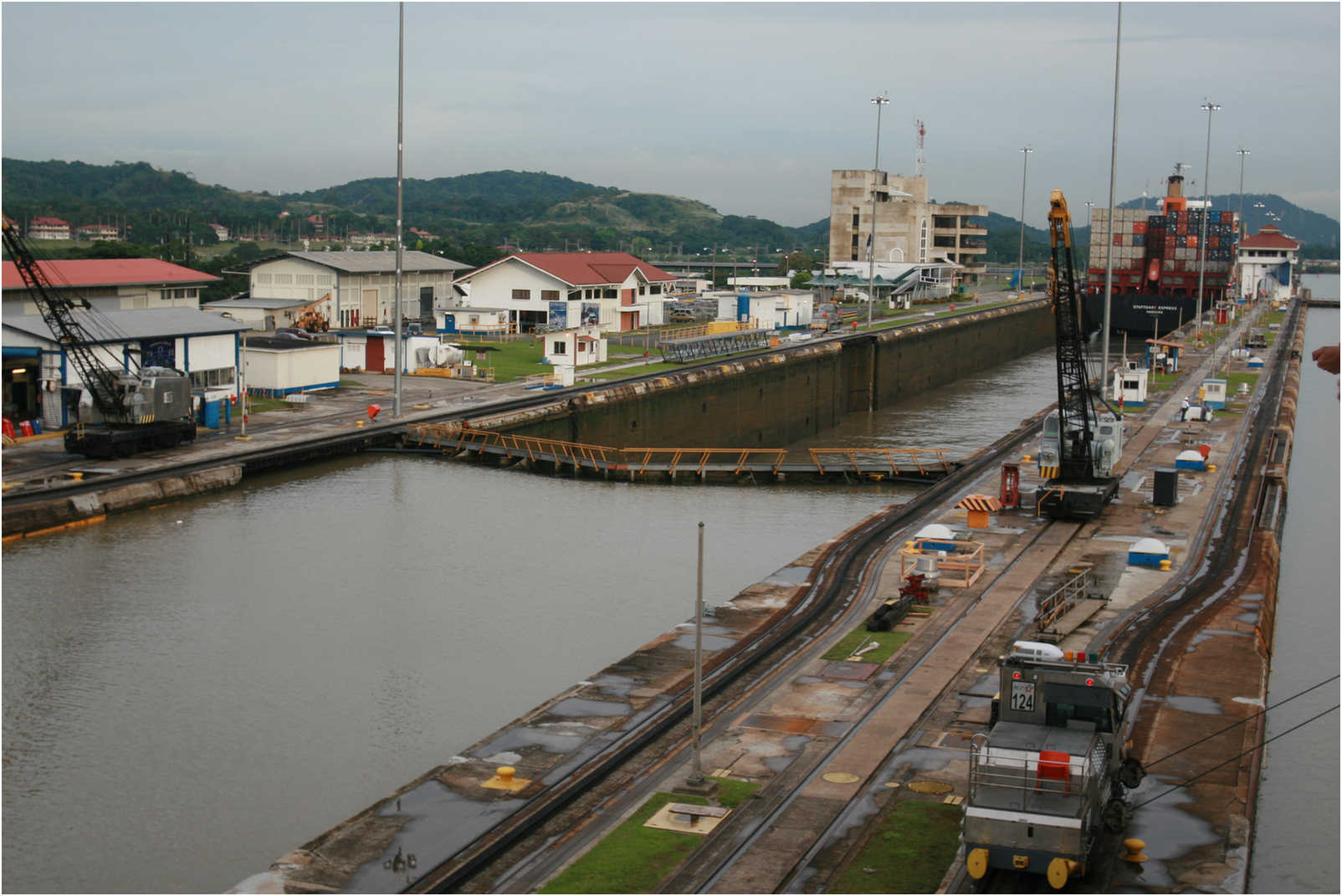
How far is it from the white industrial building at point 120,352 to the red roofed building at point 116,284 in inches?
402

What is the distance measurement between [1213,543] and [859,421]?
50533 millimetres

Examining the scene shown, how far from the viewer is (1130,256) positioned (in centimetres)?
14125

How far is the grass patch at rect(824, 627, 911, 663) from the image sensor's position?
26516 mm

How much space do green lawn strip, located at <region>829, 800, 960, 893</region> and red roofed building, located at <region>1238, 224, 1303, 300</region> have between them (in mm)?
170912

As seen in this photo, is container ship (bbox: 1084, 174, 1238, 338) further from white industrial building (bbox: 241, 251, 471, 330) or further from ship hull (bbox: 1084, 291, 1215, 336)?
white industrial building (bbox: 241, 251, 471, 330)

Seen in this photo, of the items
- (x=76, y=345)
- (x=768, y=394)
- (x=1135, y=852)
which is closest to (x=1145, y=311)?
(x=768, y=394)

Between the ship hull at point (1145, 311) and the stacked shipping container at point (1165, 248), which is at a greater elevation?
the stacked shipping container at point (1165, 248)

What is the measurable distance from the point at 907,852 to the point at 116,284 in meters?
59.2

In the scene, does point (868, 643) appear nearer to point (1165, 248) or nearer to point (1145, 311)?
point (1145, 311)

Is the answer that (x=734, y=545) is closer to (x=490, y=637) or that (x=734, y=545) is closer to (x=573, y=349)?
(x=490, y=637)

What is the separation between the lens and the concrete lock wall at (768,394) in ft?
197

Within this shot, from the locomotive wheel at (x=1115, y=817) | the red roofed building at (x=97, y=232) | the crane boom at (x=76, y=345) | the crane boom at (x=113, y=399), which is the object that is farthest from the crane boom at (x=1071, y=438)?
the red roofed building at (x=97, y=232)

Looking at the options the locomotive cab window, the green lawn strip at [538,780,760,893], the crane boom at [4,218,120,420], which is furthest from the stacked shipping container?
the green lawn strip at [538,780,760,893]

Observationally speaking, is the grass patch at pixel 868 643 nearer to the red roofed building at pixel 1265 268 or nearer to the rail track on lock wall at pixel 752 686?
the rail track on lock wall at pixel 752 686
